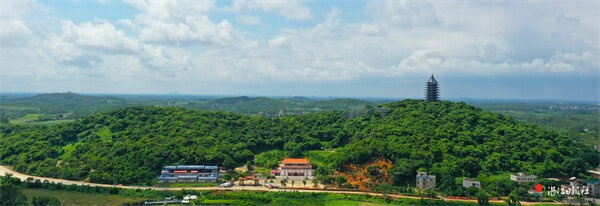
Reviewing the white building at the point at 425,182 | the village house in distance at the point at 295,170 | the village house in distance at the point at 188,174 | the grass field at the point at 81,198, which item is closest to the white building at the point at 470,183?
the white building at the point at 425,182

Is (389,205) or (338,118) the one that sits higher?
(338,118)

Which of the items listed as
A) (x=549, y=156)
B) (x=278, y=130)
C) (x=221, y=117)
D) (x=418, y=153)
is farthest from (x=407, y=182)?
(x=221, y=117)

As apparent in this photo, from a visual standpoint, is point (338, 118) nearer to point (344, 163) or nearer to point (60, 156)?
point (344, 163)

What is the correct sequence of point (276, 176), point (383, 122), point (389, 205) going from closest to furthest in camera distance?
point (389, 205), point (276, 176), point (383, 122)

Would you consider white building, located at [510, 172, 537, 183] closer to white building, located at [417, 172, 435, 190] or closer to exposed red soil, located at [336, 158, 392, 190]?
white building, located at [417, 172, 435, 190]

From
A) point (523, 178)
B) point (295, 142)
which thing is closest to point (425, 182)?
point (523, 178)

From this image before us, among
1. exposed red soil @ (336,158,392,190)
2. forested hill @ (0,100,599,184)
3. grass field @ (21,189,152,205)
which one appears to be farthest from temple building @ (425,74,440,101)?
grass field @ (21,189,152,205)

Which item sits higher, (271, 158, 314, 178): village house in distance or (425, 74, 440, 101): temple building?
(425, 74, 440, 101): temple building
